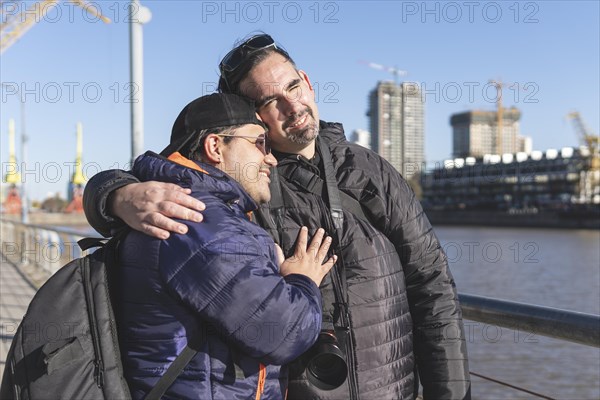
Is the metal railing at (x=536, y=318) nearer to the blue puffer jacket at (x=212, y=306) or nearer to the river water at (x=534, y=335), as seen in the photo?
the river water at (x=534, y=335)

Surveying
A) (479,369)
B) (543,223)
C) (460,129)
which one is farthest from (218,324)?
(460,129)

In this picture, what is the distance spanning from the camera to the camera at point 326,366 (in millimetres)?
1708

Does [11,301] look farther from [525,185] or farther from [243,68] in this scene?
[525,185]

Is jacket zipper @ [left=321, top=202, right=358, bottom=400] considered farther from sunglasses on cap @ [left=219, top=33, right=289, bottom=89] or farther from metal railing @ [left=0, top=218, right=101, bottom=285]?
metal railing @ [left=0, top=218, right=101, bottom=285]

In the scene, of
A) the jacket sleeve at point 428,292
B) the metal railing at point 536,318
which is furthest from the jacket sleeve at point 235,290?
the metal railing at point 536,318

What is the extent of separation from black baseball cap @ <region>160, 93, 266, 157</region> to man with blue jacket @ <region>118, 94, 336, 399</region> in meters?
0.01

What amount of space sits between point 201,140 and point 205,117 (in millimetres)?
57

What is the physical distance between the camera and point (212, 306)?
1459mm

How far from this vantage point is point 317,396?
69.7 inches

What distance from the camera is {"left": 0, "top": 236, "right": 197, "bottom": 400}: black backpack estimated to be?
1.48m

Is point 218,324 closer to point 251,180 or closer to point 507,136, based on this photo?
point 251,180

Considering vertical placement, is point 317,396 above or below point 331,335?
below

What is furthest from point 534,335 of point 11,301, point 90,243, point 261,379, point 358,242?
point 11,301

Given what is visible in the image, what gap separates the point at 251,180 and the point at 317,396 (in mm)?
574
